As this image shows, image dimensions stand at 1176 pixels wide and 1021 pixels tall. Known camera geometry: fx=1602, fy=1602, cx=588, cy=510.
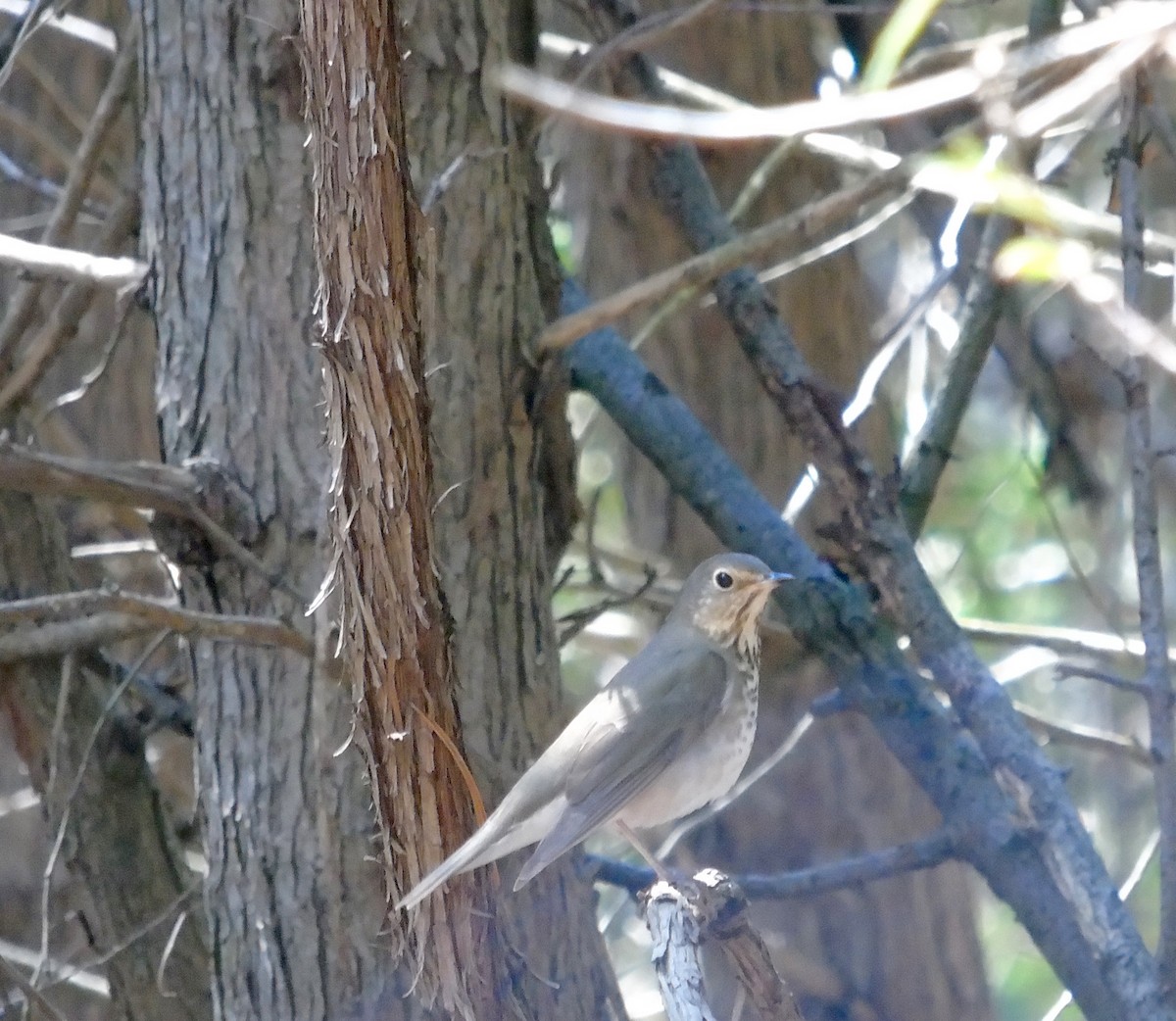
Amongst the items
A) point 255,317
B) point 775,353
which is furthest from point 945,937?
point 255,317

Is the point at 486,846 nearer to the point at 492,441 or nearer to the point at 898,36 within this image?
the point at 492,441

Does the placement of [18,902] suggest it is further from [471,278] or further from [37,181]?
[471,278]

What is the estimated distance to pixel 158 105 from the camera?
11.9ft

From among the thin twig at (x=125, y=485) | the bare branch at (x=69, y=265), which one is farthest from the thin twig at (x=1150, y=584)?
the bare branch at (x=69, y=265)

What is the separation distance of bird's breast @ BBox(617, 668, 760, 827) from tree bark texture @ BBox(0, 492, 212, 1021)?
119cm

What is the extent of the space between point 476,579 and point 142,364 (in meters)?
2.50

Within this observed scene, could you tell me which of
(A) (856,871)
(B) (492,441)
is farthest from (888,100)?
(A) (856,871)

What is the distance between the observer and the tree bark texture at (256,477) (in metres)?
3.46

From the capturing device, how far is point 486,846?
10.1 feet

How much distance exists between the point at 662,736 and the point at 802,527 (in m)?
1.92

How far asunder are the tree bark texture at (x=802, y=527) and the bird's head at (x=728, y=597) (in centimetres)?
101

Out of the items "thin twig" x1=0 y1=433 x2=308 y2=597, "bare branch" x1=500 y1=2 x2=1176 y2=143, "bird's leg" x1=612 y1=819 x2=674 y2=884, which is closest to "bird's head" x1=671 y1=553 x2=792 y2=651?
"bird's leg" x1=612 y1=819 x2=674 y2=884

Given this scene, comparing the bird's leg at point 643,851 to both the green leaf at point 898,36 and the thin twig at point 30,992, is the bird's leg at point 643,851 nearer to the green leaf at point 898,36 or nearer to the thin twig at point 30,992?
the thin twig at point 30,992

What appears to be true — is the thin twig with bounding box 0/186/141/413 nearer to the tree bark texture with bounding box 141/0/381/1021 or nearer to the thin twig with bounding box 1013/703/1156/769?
the tree bark texture with bounding box 141/0/381/1021
